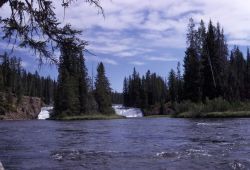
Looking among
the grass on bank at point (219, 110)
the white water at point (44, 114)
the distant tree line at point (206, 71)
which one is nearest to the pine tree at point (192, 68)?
the distant tree line at point (206, 71)

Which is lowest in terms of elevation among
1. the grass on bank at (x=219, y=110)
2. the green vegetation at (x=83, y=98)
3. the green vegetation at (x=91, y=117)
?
the green vegetation at (x=91, y=117)

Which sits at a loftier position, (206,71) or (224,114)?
(206,71)

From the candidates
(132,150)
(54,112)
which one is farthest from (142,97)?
(132,150)

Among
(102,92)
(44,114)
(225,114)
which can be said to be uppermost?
(102,92)

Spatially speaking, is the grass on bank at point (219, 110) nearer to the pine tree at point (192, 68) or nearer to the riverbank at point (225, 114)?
the riverbank at point (225, 114)

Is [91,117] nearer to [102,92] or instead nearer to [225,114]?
[102,92]

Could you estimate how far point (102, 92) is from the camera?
4505 inches

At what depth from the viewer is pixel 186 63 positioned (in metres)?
96.5

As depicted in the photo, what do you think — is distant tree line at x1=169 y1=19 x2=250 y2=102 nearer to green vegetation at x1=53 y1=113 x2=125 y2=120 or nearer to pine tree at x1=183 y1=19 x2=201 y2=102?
pine tree at x1=183 y1=19 x2=201 y2=102

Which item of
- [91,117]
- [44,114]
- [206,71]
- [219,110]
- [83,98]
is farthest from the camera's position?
[44,114]

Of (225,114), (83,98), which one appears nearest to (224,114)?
(225,114)

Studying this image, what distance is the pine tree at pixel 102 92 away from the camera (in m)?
111

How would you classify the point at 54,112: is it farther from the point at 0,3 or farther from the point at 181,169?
the point at 0,3

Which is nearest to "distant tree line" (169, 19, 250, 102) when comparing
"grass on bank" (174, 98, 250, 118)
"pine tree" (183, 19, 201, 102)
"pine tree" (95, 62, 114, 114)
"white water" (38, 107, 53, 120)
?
"pine tree" (183, 19, 201, 102)
